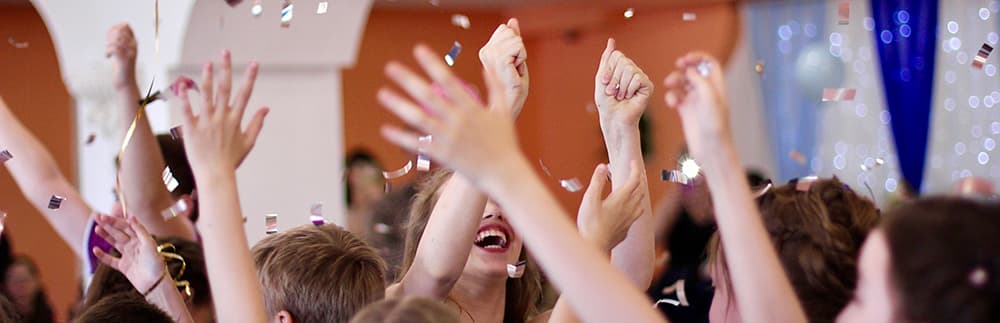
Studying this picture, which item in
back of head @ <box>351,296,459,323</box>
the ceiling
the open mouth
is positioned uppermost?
the ceiling

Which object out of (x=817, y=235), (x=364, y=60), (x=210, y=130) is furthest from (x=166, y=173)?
(x=364, y=60)

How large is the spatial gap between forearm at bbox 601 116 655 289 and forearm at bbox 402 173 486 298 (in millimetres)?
232

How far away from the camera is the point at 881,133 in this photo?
584 centimetres

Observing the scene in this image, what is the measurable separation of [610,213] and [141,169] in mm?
1027

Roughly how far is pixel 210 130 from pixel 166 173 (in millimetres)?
851

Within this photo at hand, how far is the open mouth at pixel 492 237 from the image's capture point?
1963mm

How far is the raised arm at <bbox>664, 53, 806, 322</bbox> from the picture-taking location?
129cm

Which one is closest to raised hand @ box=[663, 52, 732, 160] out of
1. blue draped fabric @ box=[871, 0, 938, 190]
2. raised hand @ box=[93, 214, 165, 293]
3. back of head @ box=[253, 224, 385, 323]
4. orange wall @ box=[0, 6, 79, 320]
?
back of head @ box=[253, 224, 385, 323]

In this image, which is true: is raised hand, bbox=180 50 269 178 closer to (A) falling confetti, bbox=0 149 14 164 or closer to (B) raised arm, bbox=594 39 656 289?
(B) raised arm, bbox=594 39 656 289

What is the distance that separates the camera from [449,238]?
5.66 feet

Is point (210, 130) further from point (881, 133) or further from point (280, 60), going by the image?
point (881, 133)

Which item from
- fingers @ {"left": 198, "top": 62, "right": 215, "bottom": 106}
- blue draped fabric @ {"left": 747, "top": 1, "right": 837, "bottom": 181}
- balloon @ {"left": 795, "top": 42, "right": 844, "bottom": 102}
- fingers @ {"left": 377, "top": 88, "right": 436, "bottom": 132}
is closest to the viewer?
fingers @ {"left": 377, "top": 88, "right": 436, "bottom": 132}

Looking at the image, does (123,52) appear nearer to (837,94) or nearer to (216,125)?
(216,125)

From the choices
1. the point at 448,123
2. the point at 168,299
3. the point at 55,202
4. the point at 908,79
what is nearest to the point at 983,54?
the point at 448,123
